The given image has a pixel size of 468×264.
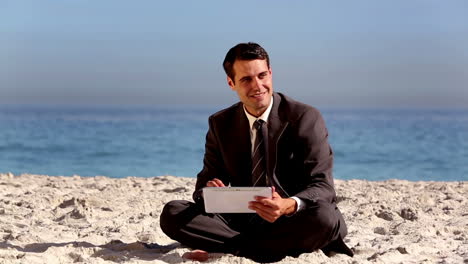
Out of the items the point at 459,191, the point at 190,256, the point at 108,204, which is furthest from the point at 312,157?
A: the point at 459,191

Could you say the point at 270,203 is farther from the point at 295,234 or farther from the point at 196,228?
the point at 196,228

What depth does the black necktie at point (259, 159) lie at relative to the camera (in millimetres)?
3863

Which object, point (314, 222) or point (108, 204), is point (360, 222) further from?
point (108, 204)

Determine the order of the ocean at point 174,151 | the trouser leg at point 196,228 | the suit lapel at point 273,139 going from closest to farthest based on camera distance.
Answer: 1. the suit lapel at point 273,139
2. the trouser leg at point 196,228
3. the ocean at point 174,151

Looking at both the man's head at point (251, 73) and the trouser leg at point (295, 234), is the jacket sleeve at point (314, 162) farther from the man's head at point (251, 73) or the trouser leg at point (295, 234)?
the man's head at point (251, 73)

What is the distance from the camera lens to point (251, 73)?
370 cm

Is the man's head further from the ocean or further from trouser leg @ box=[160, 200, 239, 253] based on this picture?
the ocean

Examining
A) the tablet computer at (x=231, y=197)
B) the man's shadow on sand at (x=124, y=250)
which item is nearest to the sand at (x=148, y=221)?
the man's shadow on sand at (x=124, y=250)

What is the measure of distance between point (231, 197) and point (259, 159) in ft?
1.38

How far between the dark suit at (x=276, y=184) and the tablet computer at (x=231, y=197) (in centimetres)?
30

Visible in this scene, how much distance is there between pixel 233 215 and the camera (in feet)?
13.5

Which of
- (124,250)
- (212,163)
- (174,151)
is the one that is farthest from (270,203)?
(174,151)

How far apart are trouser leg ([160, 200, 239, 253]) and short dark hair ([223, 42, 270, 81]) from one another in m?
0.80

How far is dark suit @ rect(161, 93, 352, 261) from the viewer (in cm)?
375
